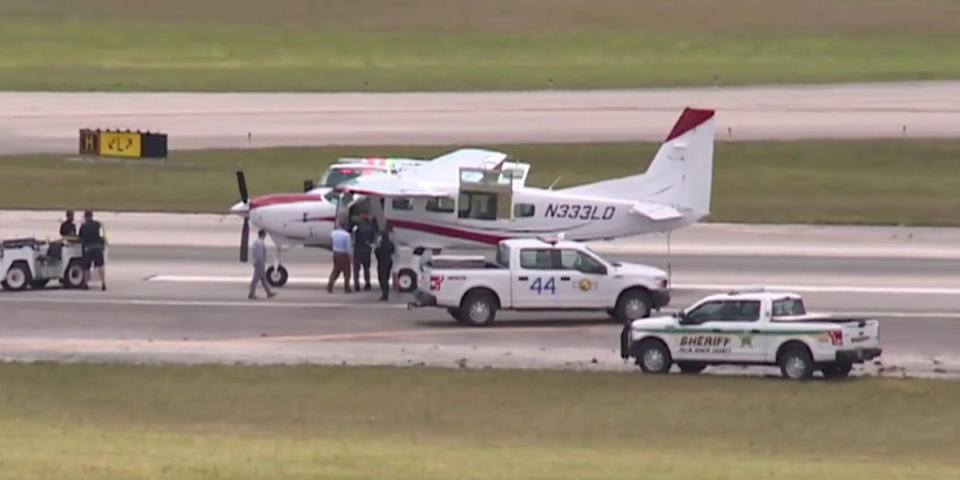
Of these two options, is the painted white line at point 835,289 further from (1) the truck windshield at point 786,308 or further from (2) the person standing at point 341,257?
(1) the truck windshield at point 786,308

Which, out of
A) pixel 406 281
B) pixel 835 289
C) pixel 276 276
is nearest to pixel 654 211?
pixel 835 289

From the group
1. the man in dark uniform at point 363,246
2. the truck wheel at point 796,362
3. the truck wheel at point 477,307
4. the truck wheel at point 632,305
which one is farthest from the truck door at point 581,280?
the truck wheel at point 796,362

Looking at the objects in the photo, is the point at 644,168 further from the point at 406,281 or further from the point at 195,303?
the point at 195,303

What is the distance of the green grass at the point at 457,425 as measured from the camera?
61.5ft

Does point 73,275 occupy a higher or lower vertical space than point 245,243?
lower

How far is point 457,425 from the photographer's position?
25.0 meters

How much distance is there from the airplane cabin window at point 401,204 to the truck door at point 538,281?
5.90 m

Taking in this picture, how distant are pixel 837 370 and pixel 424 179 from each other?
1450 centimetres

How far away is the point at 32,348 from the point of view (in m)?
31.7

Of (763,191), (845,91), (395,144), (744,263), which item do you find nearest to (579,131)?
(395,144)

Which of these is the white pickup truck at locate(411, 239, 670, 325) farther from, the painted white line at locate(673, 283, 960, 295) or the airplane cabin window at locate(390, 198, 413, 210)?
the painted white line at locate(673, 283, 960, 295)

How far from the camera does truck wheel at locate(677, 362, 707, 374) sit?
2917 cm

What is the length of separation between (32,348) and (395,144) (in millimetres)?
34329

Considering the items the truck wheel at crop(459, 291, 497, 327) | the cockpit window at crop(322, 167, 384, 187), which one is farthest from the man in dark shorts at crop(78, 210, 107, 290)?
the truck wheel at crop(459, 291, 497, 327)
